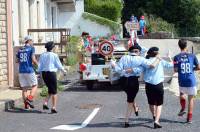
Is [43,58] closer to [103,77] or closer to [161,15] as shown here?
[103,77]

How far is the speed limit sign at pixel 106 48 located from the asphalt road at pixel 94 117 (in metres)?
1.95

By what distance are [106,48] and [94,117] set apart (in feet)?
20.1

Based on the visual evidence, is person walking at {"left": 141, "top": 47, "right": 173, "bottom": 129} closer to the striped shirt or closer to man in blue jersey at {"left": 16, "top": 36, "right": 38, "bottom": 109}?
the striped shirt

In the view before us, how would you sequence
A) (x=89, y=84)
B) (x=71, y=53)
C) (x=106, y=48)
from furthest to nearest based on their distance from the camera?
(x=71, y=53) → (x=89, y=84) → (x=106, y=48)

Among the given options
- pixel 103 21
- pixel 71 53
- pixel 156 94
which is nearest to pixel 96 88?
pixel 71 53

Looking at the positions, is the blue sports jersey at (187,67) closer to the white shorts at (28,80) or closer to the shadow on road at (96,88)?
the white shorts at (28,80)

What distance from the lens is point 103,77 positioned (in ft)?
65.4

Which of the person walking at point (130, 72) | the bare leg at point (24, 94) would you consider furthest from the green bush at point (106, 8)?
the person walking at point (130, 72)

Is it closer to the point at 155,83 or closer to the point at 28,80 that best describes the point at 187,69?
the point at 155,83

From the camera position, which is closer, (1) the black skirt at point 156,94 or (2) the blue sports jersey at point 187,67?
(1) the black skirt at point 156,94

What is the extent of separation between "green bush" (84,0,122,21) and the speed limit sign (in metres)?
31.7

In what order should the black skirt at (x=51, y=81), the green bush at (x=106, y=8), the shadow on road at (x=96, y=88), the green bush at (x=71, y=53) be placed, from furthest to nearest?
the green bush at (x=106, y=8), the green bush at (x=71, y=53), the shadow on road at (x=96, y=88), the black skirt at (x=51, y=81)

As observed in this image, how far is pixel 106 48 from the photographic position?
771 inches

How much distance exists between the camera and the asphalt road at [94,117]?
12102mm
